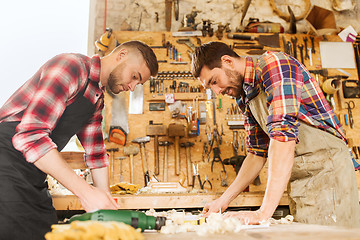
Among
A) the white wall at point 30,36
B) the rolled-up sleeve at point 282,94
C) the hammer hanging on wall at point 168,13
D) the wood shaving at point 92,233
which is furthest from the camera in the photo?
the hammer hanging on wall at point 168,13

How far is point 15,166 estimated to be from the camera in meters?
1.43

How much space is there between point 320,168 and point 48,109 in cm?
147

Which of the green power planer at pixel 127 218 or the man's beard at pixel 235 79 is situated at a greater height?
the man's beard at pixel 235 79

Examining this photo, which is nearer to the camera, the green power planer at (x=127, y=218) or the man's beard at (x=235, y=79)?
the green power planer at (x=127, y=218)

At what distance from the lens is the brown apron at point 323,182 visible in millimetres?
1514

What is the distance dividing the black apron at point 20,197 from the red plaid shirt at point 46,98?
0.14 metres

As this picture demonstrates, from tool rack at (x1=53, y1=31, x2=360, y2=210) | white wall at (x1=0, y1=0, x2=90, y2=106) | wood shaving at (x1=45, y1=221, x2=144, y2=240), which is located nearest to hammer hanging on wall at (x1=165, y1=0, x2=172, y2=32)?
tool rack at (x1=53, y1=31, x2=360, y2=210)

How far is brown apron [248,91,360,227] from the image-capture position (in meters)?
1.51

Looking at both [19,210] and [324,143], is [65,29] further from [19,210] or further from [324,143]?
[324,143]

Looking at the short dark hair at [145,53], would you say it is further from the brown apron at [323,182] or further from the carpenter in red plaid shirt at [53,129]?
the brown apron at [323,182]

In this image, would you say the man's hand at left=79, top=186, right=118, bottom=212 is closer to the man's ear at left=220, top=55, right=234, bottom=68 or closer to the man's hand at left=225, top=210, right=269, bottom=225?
the man's hand at left=225, top=210, right=269, bottom=225

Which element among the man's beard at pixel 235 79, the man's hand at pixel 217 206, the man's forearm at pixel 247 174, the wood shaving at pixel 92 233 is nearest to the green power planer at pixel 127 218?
the wood shaving at pixel 92 233

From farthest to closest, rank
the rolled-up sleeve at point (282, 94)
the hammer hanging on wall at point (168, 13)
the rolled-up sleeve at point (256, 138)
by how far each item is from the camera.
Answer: the hammer hanging on wall at point (168, 13), the rolled-up sleeve at point (256, 138), the rolled-up sleeve at point (282, 94)

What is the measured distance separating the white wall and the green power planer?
9.37 feet
